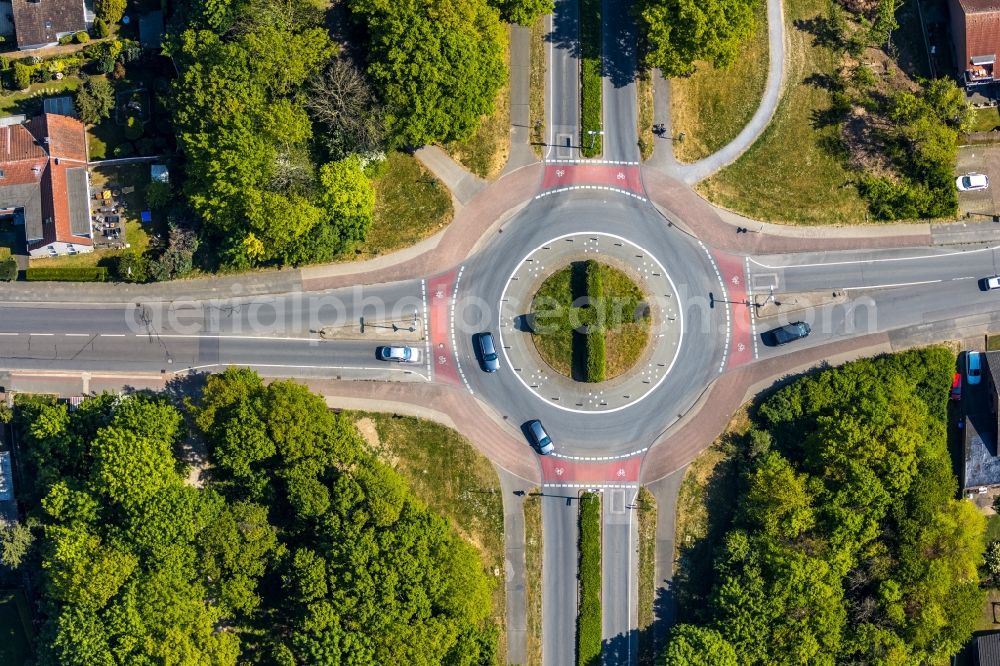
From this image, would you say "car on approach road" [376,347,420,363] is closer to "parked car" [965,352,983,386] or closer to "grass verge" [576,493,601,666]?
"grass verge" [576,493,601,666]

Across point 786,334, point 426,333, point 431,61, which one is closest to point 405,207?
point 426,333

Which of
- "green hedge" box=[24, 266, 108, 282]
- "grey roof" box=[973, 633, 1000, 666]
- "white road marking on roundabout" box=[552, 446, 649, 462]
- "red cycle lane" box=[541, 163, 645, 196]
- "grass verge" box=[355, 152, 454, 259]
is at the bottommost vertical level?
"grey roof" box=[973, 633, 1000, 666]

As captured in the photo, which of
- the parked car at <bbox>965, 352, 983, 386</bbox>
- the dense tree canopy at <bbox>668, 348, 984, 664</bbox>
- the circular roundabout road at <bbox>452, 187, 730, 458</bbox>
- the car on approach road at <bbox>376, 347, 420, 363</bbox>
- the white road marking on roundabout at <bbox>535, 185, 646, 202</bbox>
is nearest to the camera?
the dense tree canopy at <bbox>668, 348, 984, 664</bbox>

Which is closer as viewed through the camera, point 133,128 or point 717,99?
point 133,128

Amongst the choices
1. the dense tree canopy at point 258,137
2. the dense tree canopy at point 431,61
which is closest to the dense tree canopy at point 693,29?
the dense tree canopy at point 431,61

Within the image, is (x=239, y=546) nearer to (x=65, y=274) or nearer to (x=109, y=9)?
(x=65, y=274)

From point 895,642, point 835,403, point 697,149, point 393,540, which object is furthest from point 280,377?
point 895,642

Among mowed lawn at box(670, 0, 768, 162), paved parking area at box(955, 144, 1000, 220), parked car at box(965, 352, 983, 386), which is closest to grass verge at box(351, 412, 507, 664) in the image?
mowed lawn at box(670, 0, 768, 162)
